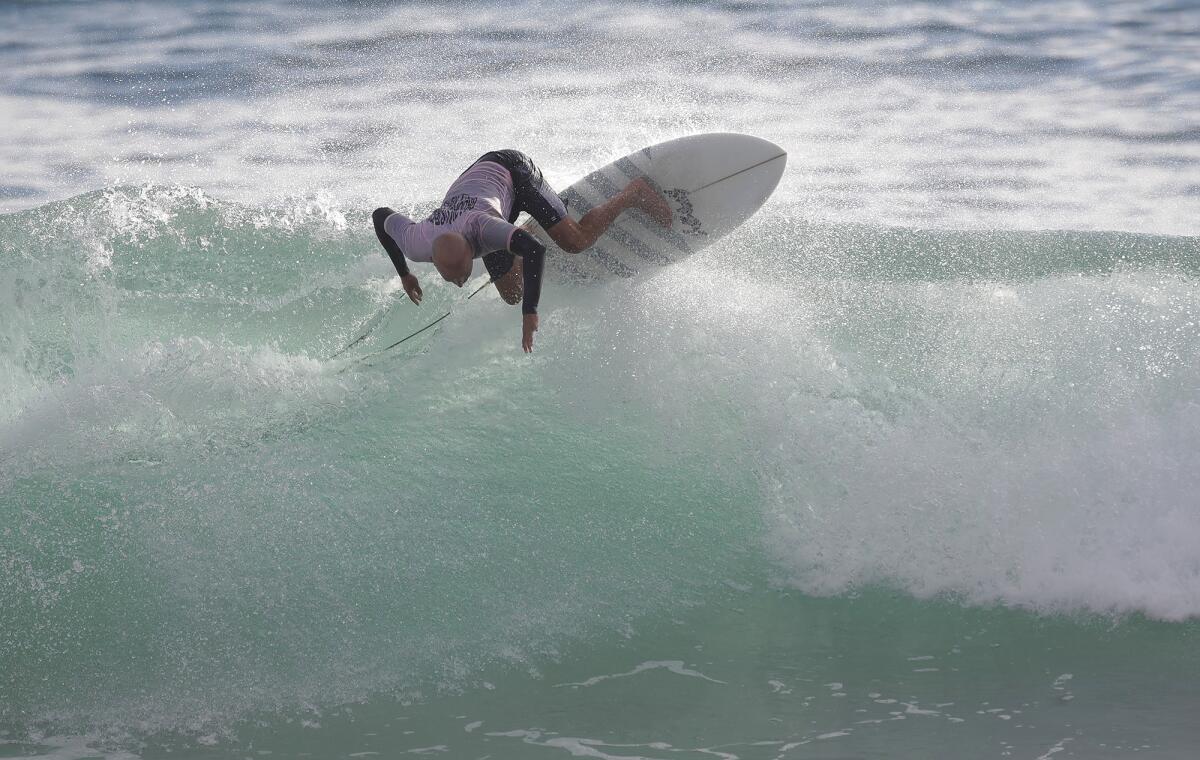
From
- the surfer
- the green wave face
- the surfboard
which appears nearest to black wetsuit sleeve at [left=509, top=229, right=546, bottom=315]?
the surfer

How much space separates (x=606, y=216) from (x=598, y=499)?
1.54 m

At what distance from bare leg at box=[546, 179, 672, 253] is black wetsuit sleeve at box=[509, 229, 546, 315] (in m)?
0.84

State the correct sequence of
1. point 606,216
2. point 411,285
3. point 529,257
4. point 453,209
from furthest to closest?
point 606,216 < point 411,285 < point 453,209 < point 529,257

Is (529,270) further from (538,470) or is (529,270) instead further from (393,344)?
(393,344)

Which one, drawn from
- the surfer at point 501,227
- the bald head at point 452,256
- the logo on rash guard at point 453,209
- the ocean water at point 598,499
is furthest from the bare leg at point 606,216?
the bald head at point 452,256

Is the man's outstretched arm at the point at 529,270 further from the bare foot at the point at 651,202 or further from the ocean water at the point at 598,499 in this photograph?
the bare foot at the point at 651,202

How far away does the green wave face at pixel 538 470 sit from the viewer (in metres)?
4.48

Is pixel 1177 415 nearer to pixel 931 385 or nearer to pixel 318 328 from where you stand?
pixel 931 385

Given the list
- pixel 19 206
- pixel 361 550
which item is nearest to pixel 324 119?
pixel 19 206

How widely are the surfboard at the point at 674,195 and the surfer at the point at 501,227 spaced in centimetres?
11

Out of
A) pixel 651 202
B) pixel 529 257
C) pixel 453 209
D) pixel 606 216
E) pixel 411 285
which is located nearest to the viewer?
pixel 529 257

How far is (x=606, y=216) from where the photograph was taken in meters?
5.58

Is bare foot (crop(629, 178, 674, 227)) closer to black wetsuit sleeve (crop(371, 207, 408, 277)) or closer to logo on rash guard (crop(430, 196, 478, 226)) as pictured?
logo on rash guard (crop(430, 196, 478, 226))

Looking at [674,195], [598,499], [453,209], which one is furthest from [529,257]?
[674,195]
